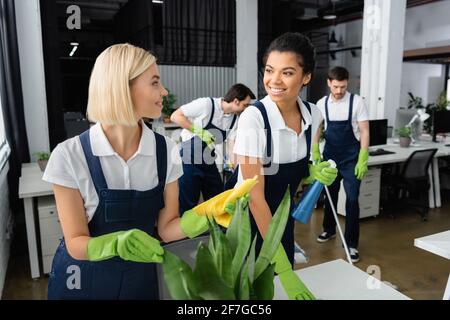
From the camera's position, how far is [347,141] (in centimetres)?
363

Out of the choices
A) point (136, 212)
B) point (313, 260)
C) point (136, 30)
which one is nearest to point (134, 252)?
point (136, 212)

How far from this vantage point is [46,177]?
1.16 meters

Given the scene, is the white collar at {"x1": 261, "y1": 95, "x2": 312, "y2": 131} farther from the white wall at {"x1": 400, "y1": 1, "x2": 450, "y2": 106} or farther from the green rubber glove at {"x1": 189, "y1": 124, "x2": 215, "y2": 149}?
the white wall at {"x1": 400, "y1": 1, "x2": 450, "y2": 106}

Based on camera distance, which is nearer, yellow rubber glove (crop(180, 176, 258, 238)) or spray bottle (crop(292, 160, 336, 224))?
yellow rubber glove (crop(180, 176, 258, 238))

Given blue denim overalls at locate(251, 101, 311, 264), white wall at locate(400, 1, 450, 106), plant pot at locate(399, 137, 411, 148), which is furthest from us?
white wall at locate(400, 1, 450, 106)

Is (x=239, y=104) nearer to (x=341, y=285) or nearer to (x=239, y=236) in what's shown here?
(x=341, y=285)

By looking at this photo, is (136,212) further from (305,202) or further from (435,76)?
(435,76)

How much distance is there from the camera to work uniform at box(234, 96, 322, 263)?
150 cm

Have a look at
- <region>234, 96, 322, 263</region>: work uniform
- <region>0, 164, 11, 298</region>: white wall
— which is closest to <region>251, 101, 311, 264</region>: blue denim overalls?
<region>234, 96, 322, 263</region>: work uniform

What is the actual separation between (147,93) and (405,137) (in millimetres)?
4604

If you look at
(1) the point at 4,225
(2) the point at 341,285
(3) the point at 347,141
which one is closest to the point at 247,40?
(3) the point at 347,141

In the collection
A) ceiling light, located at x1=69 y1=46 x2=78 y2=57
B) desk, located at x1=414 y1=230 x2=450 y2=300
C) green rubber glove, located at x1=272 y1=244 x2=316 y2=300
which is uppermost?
ceiling light, located at x1=69 y1=46 x2=78 y2=57

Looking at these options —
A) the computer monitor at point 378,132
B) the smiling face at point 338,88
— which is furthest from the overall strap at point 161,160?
the computer monitor at point 378,132
